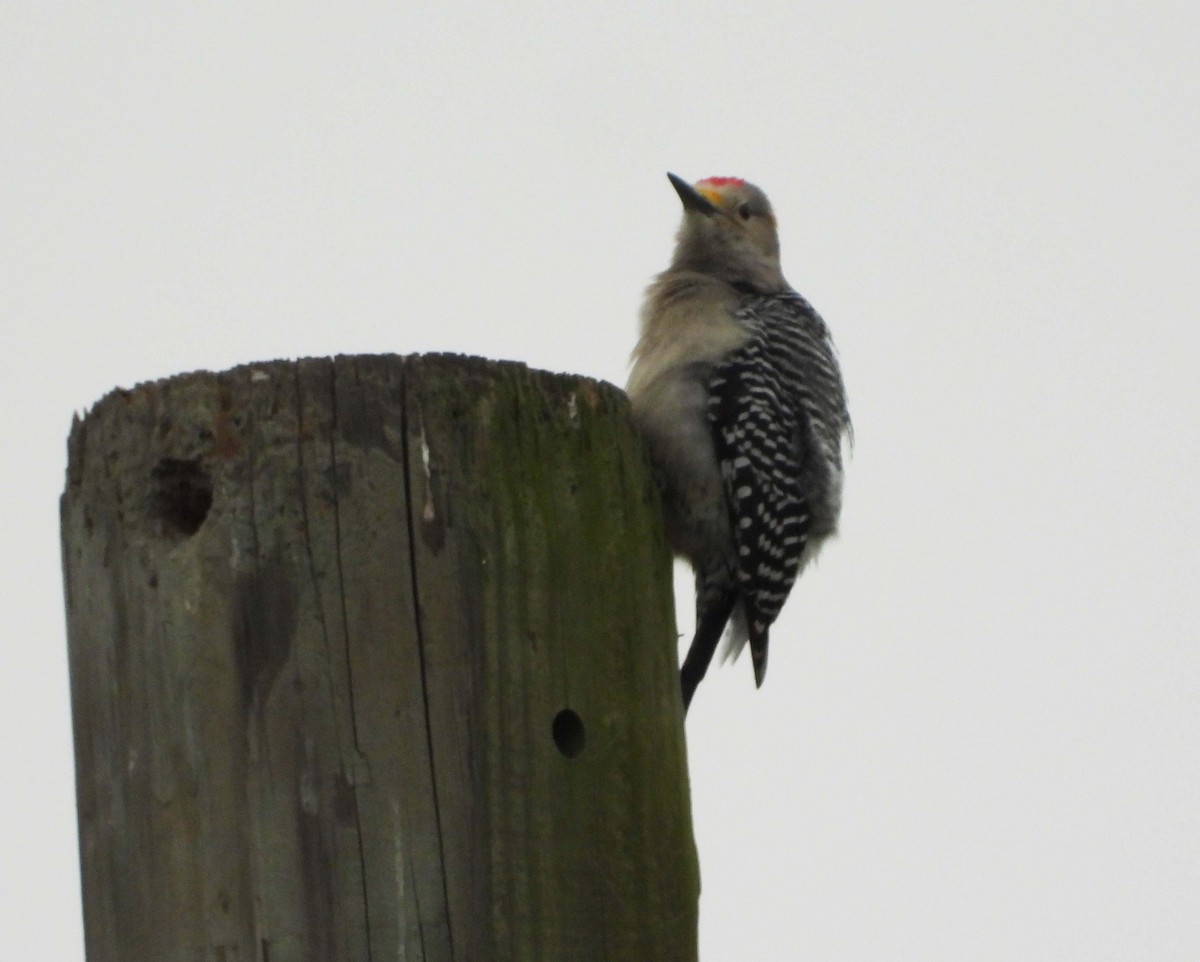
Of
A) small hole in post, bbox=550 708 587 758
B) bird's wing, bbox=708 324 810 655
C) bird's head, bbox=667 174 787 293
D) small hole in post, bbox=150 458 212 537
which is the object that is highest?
bird's head, bbox=667 174 787 293

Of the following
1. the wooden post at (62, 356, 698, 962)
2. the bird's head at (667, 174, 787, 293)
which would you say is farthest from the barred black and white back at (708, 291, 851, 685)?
the wooden post at (62, 356, 698, 962)

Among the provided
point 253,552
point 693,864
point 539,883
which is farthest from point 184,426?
point 693,864

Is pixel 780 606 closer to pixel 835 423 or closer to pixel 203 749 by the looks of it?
pixel 835 423

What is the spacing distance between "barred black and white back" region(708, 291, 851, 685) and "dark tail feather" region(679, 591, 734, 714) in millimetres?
62

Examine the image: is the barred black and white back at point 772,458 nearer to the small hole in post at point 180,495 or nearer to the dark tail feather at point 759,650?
the dark tail feather at point 759,650

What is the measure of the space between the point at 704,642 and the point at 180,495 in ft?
6.94

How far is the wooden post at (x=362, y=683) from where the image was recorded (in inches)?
90.2

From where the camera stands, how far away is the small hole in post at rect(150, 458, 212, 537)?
2533 mm

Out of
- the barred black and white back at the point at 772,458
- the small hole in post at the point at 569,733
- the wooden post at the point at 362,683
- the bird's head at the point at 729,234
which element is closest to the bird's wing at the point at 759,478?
the barred black and white back at the point at 772,458

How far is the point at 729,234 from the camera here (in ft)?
19.7

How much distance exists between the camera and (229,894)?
7.48 feet

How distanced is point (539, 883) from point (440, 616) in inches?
15.9

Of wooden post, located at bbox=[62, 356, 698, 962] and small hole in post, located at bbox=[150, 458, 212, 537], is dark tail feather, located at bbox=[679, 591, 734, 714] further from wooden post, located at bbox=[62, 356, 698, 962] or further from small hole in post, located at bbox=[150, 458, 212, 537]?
small hole in post, located at bbox=[150, 458, 212, 537]

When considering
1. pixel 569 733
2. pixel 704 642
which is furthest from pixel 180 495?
pixel 704 642
